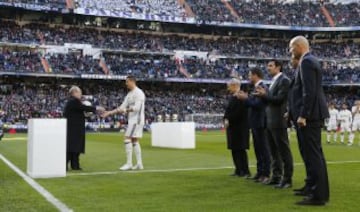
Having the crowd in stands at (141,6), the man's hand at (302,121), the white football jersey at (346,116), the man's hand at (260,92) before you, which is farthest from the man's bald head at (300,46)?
the crowd in stands at (141,6)

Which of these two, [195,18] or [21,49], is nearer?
[21,49]

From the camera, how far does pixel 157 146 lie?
24.1 m

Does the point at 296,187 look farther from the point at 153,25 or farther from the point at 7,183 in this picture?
the point at 153,25

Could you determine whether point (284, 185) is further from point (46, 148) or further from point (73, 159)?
point (73, 159)

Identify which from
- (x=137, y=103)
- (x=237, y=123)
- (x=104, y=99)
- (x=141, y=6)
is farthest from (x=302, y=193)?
(x=141, y=6)

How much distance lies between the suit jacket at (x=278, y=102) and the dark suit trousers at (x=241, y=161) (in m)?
1.82

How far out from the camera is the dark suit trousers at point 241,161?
10992 millimetres

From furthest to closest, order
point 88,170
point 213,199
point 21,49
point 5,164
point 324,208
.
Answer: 1. point 21,49
2. point 5,164
3. point 88,170
4. point 213,199
5. point 324,208

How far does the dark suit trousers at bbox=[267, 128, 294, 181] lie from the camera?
9.19 meters

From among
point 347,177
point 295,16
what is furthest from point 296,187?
point 295,16

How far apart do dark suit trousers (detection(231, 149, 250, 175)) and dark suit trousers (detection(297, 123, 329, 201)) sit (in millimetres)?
3381

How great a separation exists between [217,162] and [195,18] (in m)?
51.0

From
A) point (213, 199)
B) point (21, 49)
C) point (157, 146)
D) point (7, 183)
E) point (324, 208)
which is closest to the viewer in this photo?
point (324, 208)

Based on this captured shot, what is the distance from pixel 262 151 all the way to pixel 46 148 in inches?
176
